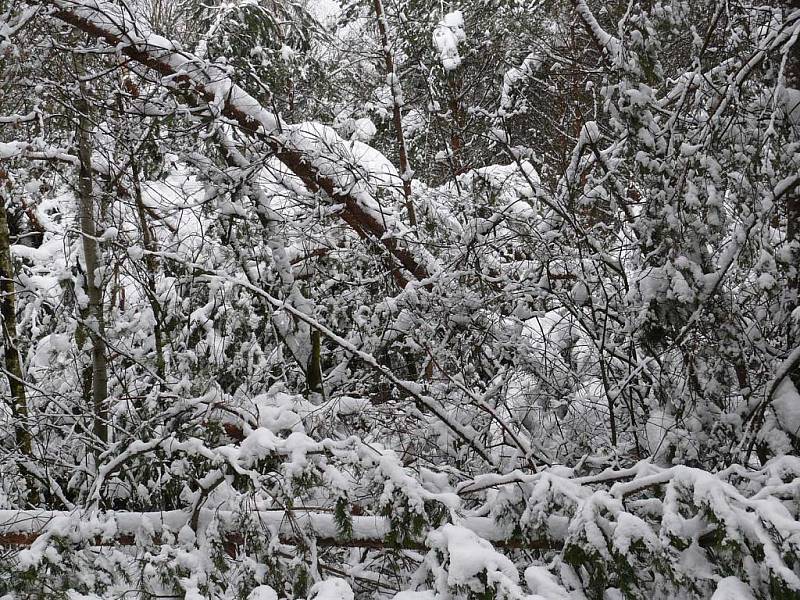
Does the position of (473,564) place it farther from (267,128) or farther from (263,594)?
(267,128)

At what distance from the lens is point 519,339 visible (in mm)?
3898

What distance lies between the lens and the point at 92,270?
4180 mm

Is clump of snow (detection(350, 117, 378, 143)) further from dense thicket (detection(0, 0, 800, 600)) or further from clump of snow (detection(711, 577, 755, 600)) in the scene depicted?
clump of snow (detection(711, 577, 755, 600))

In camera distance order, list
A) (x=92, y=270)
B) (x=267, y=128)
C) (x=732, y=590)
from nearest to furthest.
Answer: (x=732, y=590)
(x=92, y=270)
(x=267, y=128)

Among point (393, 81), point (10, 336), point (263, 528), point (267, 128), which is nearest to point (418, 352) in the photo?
point (267, 128)

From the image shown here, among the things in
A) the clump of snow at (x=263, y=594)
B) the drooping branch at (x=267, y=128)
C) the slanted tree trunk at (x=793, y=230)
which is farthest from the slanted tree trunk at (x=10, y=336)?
the slanted tree trunk at (x=793, y=230)

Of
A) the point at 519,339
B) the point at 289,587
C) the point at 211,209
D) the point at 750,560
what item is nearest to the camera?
the point at 750,560

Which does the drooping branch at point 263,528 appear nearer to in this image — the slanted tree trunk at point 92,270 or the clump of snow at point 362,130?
the slanted tree trunk at point 92,270

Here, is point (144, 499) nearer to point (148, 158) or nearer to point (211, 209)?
point (211, 209)

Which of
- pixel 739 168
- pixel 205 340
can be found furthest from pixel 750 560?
pixel 205 340

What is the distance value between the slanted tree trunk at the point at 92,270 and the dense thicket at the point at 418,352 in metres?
0.02

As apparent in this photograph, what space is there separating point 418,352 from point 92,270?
2.27m

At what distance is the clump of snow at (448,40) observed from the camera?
25.1 feet

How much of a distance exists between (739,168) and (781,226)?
0.35 m
